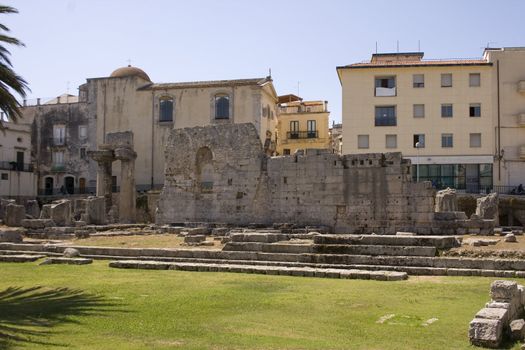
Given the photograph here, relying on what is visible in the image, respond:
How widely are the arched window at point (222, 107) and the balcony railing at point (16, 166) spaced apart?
19.7 metres

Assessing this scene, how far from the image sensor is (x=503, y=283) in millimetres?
8672

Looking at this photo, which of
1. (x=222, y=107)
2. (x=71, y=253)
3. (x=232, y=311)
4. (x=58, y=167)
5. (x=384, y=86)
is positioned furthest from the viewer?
(x=58, y=167)

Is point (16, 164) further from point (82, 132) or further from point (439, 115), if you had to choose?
point (439, 115)

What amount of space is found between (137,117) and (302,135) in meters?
16.1

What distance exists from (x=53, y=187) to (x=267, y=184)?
3887 centimetres

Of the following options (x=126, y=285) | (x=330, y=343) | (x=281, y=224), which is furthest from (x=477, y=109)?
(x=330, y=343)

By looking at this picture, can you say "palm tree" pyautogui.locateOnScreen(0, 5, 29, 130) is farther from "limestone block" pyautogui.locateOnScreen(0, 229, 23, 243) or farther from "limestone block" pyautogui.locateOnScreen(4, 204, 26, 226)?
"limestone block" pyautogui.locateOnScreen(4, 204, 26, 226)

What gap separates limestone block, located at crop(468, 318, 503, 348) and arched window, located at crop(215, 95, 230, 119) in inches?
1730

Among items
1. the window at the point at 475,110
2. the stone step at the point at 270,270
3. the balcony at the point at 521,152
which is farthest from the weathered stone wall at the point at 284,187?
the balcony at the point at 521,152

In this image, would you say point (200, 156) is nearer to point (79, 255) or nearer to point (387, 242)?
point (79, 255)

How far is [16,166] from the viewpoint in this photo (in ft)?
183

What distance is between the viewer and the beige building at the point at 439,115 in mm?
42438

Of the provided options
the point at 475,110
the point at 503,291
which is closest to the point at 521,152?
the point at 475,110

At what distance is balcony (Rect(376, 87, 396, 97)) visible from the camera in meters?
43.4
